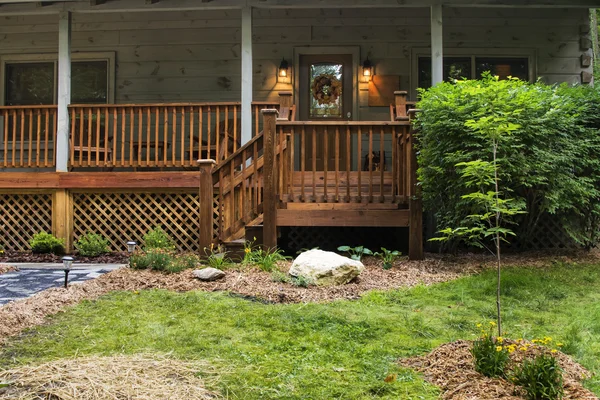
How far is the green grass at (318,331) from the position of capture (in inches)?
109

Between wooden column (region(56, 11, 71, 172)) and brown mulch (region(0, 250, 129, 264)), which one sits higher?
wooden column (region(56, 11, 71, 172))

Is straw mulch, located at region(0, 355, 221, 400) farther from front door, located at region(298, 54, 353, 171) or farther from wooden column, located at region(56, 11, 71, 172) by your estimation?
front door, located at region(298, 54, 353, 171)

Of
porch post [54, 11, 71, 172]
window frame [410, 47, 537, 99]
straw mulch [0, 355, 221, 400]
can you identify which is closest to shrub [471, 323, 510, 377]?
straw mulch [0, 355, 221, 400]

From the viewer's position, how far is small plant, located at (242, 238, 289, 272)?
5824 mm

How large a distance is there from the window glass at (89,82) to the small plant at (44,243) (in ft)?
10.9

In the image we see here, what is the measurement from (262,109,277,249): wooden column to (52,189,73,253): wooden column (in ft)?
12.4

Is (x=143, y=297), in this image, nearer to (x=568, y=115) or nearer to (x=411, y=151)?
(x=411, y=151)

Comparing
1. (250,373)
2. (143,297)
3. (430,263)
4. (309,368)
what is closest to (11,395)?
(250,373)

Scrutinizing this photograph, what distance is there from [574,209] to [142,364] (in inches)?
212

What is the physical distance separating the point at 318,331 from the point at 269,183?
9.94 ft

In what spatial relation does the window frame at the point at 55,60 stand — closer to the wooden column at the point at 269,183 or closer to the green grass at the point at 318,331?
the wooden column at the point at 269,183

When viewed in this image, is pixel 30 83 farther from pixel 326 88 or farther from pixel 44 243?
pixel 326 88

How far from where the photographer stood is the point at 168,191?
828 cm

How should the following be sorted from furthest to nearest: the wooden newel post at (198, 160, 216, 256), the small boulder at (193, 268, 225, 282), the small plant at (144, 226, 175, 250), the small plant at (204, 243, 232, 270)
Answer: the small plant at (144, 226, 175, 250), the wooden newel post at (198, 160, 216, 256), the small plant at (204, 243, 232, 270), the small boulder at (193, 268, 225, 282)
